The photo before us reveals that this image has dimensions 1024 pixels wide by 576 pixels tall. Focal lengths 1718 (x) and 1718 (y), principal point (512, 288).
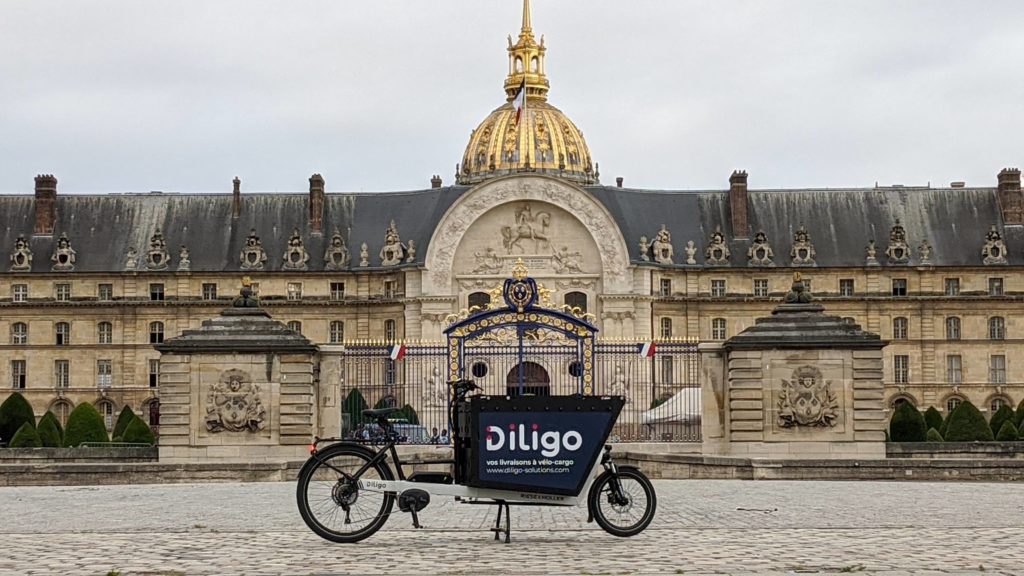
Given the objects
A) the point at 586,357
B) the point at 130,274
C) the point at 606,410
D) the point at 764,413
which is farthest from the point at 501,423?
the point at 130,274

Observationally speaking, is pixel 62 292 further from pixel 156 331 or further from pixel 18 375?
pixel 156 331

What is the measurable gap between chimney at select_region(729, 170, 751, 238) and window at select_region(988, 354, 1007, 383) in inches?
532

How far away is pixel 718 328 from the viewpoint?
8469cm

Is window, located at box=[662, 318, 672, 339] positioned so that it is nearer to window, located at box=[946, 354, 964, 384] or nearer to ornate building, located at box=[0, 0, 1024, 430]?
ornate building, located at box=[0, 0, 1024, 430]

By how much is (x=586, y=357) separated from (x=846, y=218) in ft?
177

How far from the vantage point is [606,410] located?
1762 cm

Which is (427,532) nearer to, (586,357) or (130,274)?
(586,357)

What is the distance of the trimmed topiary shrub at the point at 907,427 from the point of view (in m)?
45.4

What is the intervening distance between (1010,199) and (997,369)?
8.82 m

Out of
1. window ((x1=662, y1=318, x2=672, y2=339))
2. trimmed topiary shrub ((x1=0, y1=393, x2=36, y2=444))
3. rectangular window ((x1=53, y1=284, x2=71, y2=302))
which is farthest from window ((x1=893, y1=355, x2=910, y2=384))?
trimmed topiary shrub ((x1=0, y1=393, x2=36, y2=444))

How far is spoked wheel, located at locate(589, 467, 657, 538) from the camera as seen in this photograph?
1741cm

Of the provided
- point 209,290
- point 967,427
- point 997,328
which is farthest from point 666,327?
point 967,427

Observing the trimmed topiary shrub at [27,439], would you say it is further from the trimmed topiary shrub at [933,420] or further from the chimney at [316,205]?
the chimney at [316,205]

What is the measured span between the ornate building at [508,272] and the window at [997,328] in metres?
0.07
